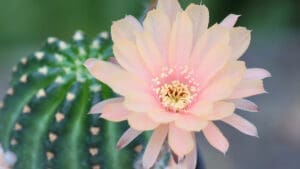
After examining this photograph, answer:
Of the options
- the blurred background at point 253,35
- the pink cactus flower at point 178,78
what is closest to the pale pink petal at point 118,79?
the pink cactus flower at point 178,78

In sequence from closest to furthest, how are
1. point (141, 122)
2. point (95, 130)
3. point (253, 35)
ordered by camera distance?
1. point (141, 122)
2. point (95, 130)
3. point (253, 35)

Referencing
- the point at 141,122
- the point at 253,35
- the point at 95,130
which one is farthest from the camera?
the point at 253,35

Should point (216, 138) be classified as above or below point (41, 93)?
below

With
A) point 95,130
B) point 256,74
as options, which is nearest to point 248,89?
point 256,74

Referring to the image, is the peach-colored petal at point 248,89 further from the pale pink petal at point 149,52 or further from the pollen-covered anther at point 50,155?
the pollen-covered anther at point 50,155

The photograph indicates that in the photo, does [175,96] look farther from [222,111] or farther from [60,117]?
[60,117]

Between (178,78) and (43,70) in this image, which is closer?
(178,78)

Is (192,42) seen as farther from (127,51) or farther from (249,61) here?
(249,61)
